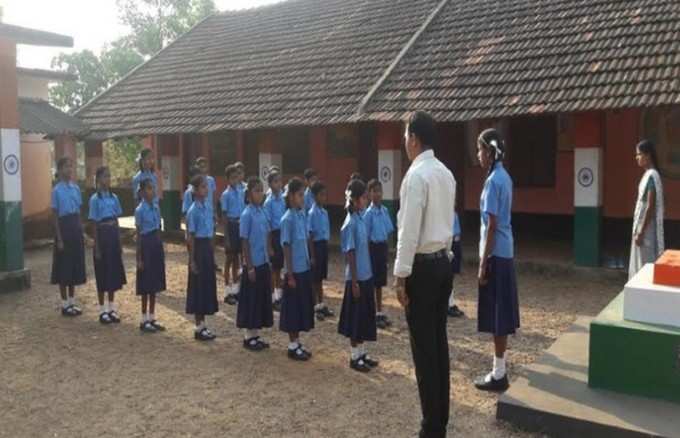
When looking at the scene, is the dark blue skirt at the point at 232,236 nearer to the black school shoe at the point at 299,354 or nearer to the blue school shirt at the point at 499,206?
the black school shoe at the point at 299,354

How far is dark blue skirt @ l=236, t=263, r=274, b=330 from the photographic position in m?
5.70

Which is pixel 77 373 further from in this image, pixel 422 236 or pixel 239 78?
pixel 239 78

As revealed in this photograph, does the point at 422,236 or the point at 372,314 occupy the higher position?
the point at 422,236

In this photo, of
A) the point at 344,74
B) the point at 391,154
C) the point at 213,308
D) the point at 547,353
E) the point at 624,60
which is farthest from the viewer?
the point at 344,74

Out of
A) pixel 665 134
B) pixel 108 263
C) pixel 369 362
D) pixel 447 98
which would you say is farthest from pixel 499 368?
pixel 665 134

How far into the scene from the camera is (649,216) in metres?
5.66

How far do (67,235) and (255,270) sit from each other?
9.34 ft

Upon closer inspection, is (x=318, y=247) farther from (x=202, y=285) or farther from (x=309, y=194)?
(x=202, y=285)

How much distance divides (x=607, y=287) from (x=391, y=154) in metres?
4.04

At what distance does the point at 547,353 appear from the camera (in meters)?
5.02

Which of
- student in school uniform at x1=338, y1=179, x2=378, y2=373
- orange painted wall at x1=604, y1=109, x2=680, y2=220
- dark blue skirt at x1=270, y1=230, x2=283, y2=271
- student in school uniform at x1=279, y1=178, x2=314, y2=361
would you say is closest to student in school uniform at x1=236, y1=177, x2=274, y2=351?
student in school uniform at x1=279, y1=178, x2=314, y2=361

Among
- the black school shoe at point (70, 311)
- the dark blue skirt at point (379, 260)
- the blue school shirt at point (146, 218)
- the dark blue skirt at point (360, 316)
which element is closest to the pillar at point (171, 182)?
the black school shoe at point (70, 311)

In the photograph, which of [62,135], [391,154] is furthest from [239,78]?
[391,154]

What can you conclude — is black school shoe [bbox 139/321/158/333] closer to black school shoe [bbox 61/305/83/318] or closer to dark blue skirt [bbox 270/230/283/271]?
black school shoe [bbox 61/305/83/318]
